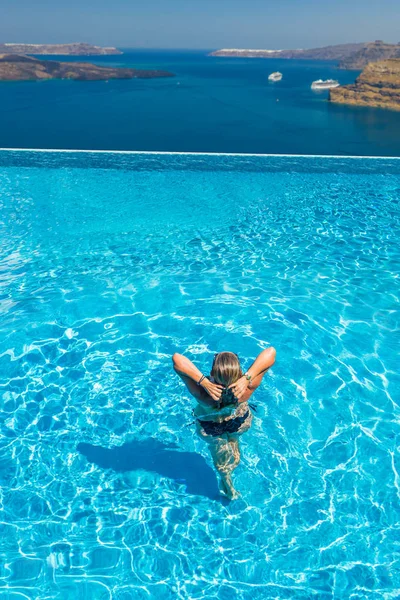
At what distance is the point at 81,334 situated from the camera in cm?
621

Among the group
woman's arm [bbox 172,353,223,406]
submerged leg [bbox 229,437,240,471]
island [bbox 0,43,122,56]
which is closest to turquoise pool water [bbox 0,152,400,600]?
submerged leg [bbox 229,437,240,471]

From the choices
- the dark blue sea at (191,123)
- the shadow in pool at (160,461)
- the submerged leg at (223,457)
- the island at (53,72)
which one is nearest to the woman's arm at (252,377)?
the submerged leg at (223,457)

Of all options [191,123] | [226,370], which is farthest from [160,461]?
[191,123]

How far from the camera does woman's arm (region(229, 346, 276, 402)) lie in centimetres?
280

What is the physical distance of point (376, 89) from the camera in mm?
35469

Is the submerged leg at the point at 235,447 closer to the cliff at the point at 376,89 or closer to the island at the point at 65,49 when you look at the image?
the cliff at the point at 376,89

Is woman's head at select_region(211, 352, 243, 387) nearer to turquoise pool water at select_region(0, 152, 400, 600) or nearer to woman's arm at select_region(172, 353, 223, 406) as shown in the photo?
woman's arm at select_region(172, 353, 223, 406)

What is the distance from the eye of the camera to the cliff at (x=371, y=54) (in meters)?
92.8

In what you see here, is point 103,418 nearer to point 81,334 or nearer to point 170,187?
point 81,334

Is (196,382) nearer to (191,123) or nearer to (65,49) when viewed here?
(191,123)

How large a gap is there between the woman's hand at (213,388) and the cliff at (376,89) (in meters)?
34.8

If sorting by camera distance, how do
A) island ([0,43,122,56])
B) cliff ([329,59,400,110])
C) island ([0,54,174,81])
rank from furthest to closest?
island ([0,43,122,56]) < island ([0,54,174,81]) < cliff ([329,59,400,110])

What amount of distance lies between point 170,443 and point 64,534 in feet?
4.14

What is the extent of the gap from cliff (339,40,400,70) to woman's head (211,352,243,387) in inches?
4098
